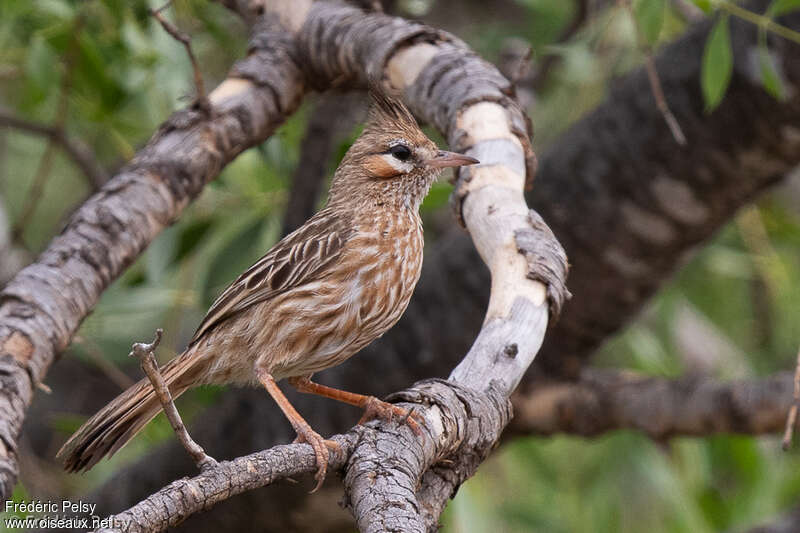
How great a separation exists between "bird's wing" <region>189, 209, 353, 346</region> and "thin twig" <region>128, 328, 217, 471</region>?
1.24 metres

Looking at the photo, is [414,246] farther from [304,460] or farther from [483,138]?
[304,460]

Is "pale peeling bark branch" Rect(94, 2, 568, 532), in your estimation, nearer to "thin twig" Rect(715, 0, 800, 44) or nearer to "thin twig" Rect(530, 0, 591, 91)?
"thin twig" Rect(715, 0, 800, 44)

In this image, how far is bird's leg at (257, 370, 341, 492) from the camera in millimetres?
2051

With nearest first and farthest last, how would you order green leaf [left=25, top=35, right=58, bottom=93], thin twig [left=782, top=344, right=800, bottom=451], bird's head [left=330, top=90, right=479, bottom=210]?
thin twig [left=782, top=344, right=800, bottom=451] → bird's head [left=330, top=90, right=479, bottom=210] → green leaf [left=25, top=35, right=58, bottom=93]

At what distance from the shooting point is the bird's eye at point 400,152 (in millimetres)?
3367

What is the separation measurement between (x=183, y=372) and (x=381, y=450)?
1164 mm

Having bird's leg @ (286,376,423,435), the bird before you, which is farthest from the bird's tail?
bird's leg @ (286,376,423,435)

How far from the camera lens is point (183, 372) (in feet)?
10.00

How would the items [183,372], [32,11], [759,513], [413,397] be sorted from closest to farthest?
[413,397] < [183,372] < [32,11] < [759,513]

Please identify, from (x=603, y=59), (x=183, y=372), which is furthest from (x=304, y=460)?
(x=603, y=59)

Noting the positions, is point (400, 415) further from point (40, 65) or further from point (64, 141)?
point (64, 141)

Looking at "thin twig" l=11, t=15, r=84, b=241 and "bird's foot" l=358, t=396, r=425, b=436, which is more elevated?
"thin twig" l=11, t=15, r=84, b=241

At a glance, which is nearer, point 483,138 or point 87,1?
point 483,138

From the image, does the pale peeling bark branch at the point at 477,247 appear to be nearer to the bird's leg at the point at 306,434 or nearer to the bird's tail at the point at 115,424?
the bird's leg at the point at 306,434
